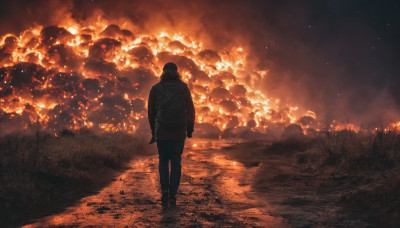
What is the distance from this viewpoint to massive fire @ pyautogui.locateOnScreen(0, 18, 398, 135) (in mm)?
46531

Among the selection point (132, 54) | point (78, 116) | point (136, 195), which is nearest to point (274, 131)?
point (132, 54)

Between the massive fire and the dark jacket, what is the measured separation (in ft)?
130

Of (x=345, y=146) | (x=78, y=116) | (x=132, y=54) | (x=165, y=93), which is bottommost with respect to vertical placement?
(x=345, y=146)

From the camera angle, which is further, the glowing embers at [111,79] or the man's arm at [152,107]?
the glowing embers at [111,79]

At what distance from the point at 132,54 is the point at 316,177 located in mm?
50143

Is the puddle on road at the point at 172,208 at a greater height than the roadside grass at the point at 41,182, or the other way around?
the roadside grass at the point at 41,182

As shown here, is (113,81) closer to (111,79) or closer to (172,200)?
(111,79)

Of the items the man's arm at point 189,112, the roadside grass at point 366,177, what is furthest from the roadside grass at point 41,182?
the roadside grass at point 366,177

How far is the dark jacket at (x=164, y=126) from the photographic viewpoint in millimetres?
5188

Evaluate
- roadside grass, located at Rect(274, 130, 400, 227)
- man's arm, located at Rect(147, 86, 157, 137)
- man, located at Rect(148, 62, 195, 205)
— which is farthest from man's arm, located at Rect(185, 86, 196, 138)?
roadside grass, located at Rect(274, 130, 400, 227)

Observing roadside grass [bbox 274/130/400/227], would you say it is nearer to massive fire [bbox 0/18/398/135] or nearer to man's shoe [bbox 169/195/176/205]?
man's shoe [bbox 169/195/176/205]

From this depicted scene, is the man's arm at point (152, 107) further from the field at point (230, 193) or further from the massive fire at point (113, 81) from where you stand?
the massive fire at point (113, 81)

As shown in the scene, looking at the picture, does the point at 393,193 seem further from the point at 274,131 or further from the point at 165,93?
the point at 274,131

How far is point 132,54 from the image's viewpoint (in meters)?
54.6
